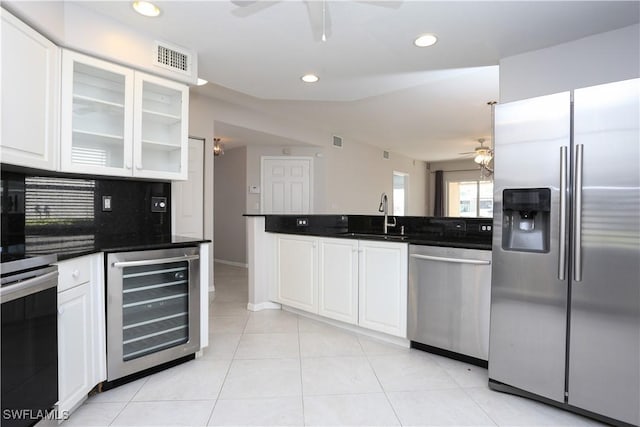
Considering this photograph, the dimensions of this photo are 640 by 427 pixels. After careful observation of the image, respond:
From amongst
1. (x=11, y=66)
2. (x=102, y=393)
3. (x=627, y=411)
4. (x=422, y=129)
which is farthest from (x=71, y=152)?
(x=422, y=129)

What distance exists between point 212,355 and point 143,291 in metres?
0.74

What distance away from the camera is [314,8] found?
1.83 m

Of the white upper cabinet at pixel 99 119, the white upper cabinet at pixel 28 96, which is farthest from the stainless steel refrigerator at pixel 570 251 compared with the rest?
the white upper cabinet at pixel 28 96

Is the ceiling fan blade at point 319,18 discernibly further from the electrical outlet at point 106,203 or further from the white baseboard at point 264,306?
the white baseboard at point 264,306

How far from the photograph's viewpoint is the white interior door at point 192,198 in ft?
13.2

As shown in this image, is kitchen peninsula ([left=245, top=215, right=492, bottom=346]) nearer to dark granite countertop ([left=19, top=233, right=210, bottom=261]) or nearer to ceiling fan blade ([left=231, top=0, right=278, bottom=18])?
dark granite countertop ([left=19, top=233, right=210, bottom=261])

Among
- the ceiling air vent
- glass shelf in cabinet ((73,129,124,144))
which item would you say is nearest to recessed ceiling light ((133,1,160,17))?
the ceiling air vent

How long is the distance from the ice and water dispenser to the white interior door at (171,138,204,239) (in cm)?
341

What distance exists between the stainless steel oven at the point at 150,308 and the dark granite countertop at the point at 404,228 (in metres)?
1.31

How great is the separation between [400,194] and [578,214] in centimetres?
784

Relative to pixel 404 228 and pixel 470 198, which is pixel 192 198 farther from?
pixel 470 198

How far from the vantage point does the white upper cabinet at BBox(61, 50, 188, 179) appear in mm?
2072

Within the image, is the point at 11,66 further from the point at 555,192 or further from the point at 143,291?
the point at 555,192

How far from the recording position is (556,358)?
1826 millimetres
